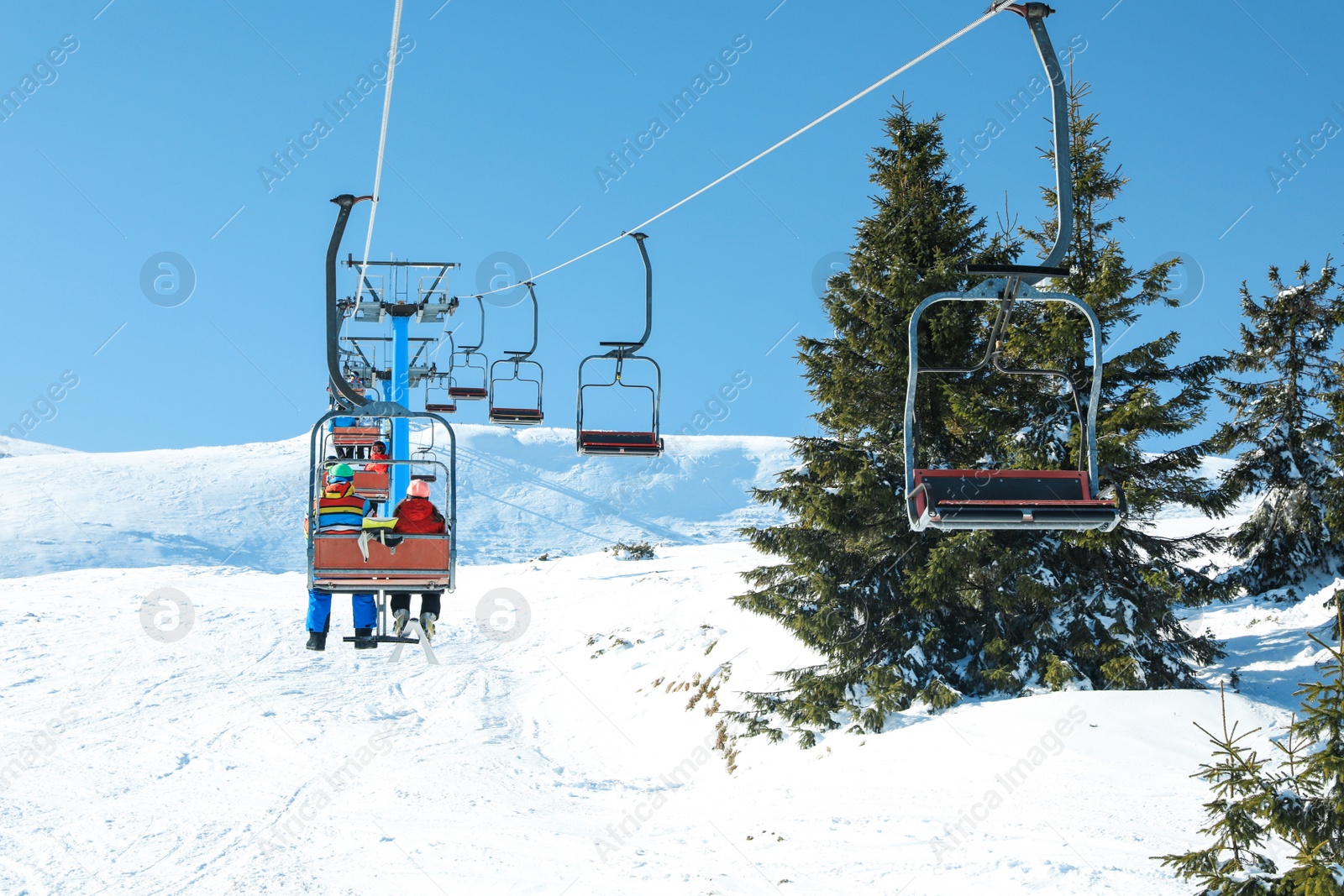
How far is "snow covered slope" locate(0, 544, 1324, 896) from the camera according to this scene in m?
11.6

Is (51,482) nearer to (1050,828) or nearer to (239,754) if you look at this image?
(239,754)

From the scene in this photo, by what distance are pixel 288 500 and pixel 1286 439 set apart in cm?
5781

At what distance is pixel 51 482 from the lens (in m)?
66.4

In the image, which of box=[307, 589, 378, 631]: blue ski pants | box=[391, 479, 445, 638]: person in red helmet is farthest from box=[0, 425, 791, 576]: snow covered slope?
box=[391, 479, 445, 638]: person in red helmet

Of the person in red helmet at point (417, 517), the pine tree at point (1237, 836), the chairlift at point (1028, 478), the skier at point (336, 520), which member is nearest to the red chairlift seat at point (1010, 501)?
the chairlift at point (1028, 478)

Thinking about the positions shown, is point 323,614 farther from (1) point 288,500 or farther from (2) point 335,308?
(1) point 288,500

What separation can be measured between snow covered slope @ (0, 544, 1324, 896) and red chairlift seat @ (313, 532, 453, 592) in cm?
389

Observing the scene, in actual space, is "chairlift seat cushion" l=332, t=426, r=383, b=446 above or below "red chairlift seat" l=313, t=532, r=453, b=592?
above

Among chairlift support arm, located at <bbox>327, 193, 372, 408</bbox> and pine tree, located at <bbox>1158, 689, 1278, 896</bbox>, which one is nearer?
pine tree, located at <bbox>1158, 689, 1278, 896</bbox>

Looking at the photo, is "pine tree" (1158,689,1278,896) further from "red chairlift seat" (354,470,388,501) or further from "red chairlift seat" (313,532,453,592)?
"red chairlift seat" (354,470,388,501)

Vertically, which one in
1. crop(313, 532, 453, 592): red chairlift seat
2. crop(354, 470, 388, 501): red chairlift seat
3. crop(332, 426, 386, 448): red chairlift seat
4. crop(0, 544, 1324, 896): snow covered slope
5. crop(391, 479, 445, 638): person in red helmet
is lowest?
crop(0, 544, 1324, 896): snow covered slope

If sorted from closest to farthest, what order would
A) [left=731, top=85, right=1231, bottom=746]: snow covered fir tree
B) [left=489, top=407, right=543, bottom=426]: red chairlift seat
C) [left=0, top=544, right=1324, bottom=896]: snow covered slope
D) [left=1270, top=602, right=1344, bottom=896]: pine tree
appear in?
[left=1270, top=602, right=1344, bottom=896]: pine tree → [left=0, top=544, right=1324, bottom=896]: snow covered slope → [left=731, top=85, right=1231, bottom=746]: snow covered fir tree → [left=489, top=407, right=543, bottom=426]: red chairlift seat

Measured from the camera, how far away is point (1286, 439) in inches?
808

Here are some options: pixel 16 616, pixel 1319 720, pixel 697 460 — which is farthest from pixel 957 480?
pixel 697 460
